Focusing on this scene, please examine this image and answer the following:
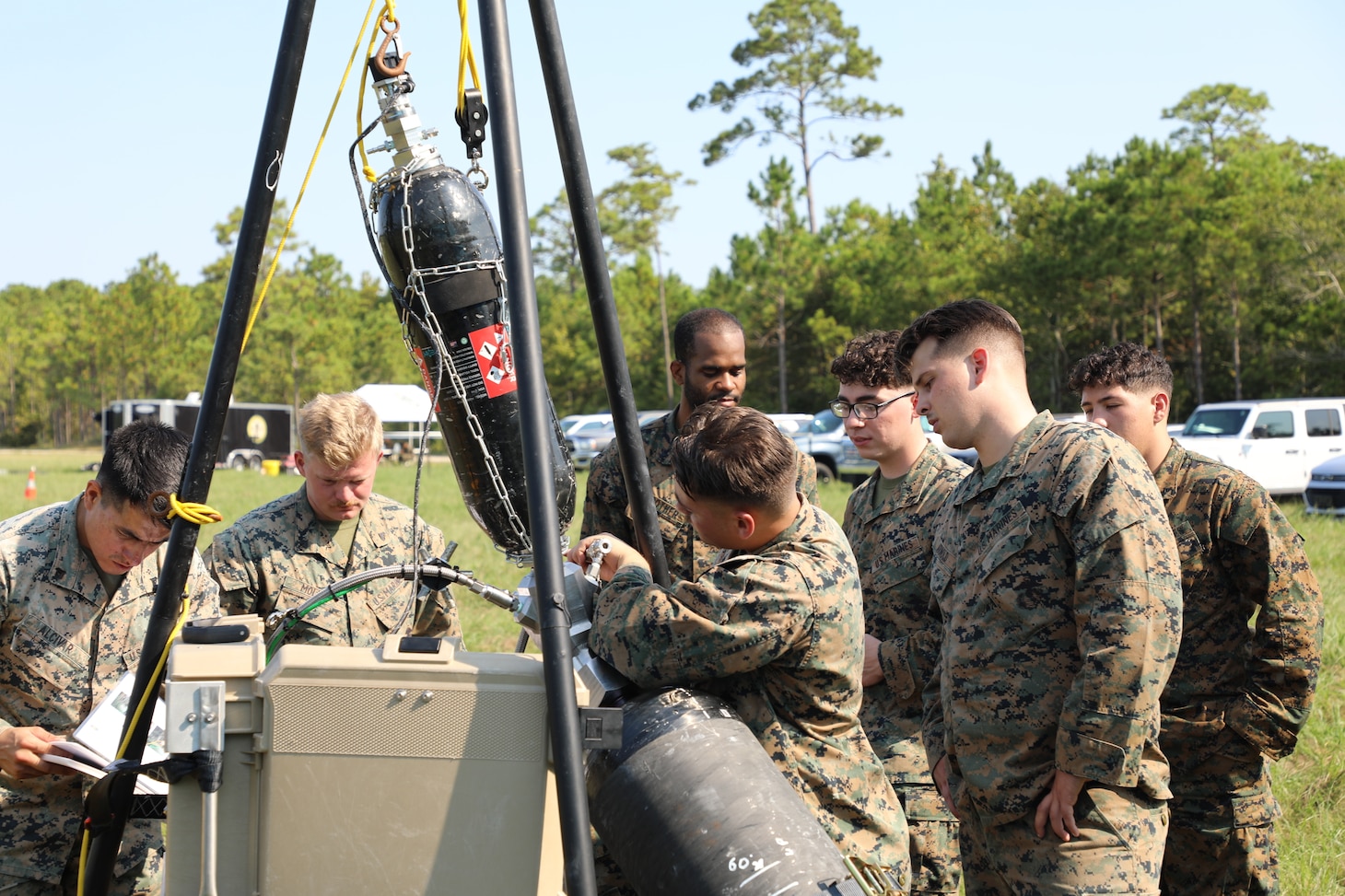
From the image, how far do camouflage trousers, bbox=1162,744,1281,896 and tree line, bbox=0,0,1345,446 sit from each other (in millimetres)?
19466

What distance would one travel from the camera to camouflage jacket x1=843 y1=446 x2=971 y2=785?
375 cm

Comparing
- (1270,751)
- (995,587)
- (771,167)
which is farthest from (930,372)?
(771,167)

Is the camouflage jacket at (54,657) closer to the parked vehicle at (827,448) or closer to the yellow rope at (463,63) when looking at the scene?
the yellow rope at (463,63)

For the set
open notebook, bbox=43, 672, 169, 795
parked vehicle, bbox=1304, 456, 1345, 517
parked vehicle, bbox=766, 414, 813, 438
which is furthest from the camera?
parked vehicle, bbox=766, 414, 813, 438

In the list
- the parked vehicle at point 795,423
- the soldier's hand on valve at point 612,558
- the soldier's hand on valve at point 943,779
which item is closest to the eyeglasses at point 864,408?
the soldier's hand on valve at point 943,779

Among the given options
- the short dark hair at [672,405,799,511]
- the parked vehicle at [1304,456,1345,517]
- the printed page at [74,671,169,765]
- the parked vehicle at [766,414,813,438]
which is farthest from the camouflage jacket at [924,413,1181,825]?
the parked vehicle at [766,414,813,438]

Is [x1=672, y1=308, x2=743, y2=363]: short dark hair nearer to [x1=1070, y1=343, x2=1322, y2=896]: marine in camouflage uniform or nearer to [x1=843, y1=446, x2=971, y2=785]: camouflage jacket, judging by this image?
[x1=843, y1=446, x2=971, y2=785]: camouflage jacket

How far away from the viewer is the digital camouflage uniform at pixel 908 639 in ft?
12.3

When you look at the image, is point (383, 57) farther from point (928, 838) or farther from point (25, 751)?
point (928, 838)

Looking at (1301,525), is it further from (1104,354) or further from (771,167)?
(771,167)

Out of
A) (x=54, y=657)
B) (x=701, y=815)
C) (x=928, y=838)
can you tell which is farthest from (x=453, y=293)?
(x=928, y=838)

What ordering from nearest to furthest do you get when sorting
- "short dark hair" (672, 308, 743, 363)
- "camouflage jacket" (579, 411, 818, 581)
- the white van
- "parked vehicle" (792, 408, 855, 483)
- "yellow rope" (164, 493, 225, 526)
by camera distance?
1. "yellow rope" (164, 493, 225, 526)
2. "camouflage jacket" (579, 411, 818, 581)
3. "short dark hair" (672, 308, 743, 363)
4. the white van
5. "parked vehicle" (792, 408, 855, 483)

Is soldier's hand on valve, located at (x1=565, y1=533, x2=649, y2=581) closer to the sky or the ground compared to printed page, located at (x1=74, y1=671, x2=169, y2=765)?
closer to the sky

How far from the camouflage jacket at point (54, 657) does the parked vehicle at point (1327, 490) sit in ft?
55.3
